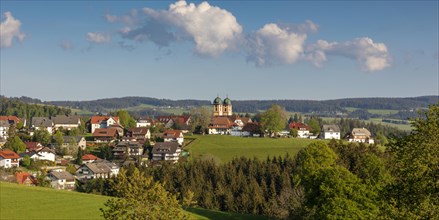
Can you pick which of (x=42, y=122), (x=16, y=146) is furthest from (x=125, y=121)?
(x=16, y=146)

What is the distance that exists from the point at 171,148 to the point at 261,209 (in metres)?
52.7

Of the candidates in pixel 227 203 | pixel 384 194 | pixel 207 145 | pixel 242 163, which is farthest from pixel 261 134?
pixel 384 194

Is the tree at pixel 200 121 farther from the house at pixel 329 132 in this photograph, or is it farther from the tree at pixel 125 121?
the house at pixel 329 132

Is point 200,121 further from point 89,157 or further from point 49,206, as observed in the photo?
point 49,206

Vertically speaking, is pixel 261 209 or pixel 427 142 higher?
pixel 427 142

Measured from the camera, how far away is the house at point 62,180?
97250 millimetres

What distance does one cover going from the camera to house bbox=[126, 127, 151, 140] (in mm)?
146688

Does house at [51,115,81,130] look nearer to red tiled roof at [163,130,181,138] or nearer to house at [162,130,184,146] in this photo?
red tiled roof at [163,130,181,138]

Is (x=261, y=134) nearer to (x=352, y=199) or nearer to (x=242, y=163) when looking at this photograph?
(x=242, y=163)

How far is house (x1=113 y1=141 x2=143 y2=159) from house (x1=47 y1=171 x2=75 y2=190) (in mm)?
25699

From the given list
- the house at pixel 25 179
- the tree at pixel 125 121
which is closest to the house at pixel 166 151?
the house at pixel 25 179

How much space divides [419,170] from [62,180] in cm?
8740

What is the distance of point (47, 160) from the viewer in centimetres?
11669

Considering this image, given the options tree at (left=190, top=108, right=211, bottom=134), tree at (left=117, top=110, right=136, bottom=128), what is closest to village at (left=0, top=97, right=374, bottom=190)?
tree at (left=190, top=108, right=211, bottom=134)
